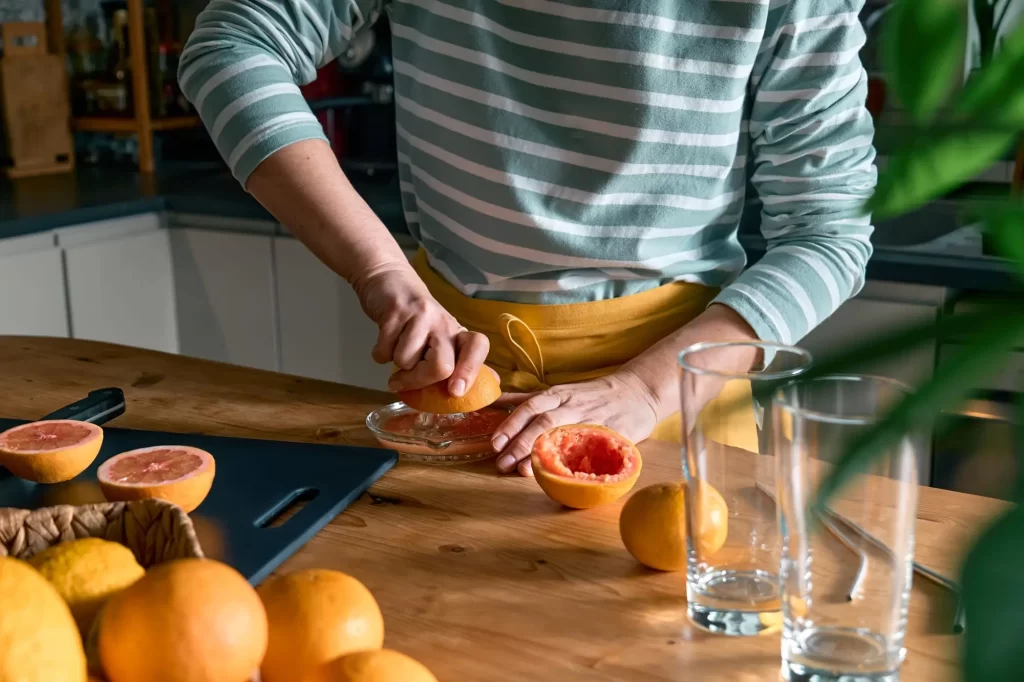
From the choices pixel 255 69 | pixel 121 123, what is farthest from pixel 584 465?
pixel 121 123

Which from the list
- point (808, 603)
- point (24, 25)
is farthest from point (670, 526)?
point (24, 25)

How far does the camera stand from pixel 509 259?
4.20 ft

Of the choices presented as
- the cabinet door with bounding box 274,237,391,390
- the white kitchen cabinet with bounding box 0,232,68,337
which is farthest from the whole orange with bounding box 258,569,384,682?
the white kitchen cabinet with bounding box 0,232,68,337

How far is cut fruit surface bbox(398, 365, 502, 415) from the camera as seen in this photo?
3.32 feet

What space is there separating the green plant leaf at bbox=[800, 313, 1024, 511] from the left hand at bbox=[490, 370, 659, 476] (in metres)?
0.76

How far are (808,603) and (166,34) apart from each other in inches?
118

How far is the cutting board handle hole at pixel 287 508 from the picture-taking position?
2.86ft

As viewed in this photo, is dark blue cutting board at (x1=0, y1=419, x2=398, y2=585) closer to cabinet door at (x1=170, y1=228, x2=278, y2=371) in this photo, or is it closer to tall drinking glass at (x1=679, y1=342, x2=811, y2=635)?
tall drinking glass at (x1=679, y1=342, x2=811, y2=635)

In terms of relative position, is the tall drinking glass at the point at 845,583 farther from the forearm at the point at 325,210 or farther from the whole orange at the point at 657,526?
the forearm at the point at 325,210

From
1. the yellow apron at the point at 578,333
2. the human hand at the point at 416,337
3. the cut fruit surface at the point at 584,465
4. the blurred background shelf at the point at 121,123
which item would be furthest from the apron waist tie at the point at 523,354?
the blurred background shelf at the point at 121,123

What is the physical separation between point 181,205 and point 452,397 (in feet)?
5.54

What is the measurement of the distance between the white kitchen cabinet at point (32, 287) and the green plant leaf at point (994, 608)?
2.34 m

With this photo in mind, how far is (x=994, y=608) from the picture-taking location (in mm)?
173

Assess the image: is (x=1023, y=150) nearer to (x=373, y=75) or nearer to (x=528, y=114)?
(x=528, y=114)
